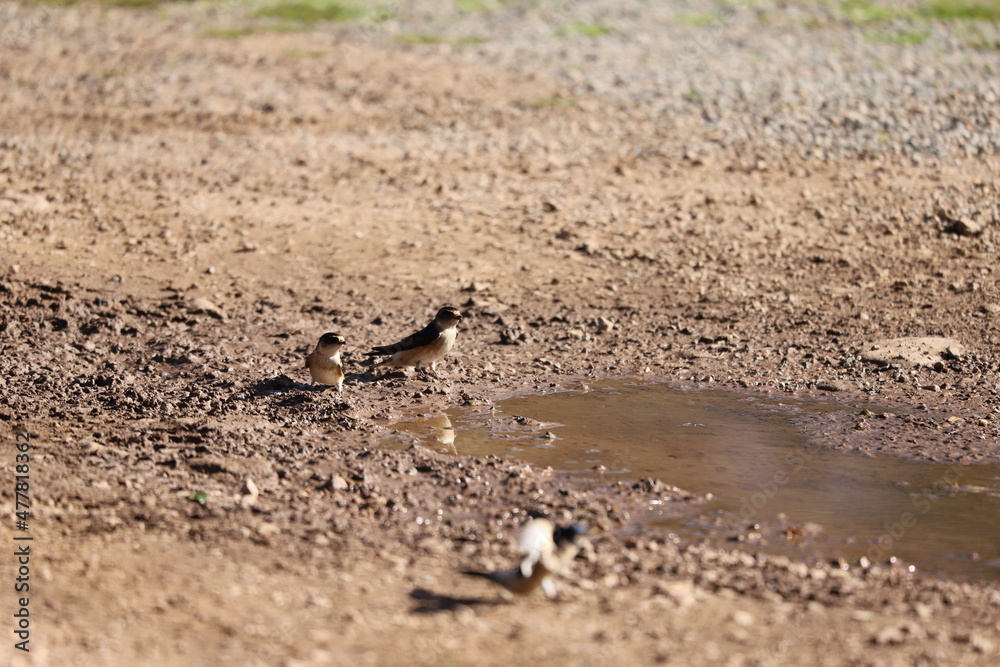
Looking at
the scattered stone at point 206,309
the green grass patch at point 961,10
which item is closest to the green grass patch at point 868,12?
the green grass patch at point 961,10

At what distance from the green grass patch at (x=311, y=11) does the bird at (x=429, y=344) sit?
1209 centimetres

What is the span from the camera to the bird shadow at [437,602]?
552 centimetres

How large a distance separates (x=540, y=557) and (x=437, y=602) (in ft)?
2.09

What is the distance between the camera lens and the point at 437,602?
559 centimetres

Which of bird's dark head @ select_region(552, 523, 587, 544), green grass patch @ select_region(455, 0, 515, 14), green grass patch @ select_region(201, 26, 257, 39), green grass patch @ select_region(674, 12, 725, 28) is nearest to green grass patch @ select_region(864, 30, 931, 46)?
green grass patch @ select_region(674, 12, 725, 28)

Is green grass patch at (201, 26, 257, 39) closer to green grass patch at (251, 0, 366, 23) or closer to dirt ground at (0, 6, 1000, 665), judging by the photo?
dirt ground at (0, 6, 1000, 665)

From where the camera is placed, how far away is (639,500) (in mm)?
6977

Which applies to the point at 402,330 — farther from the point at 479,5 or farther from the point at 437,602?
the point at 479,5

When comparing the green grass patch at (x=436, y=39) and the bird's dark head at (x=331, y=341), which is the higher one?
the green grass patch at (x=436, y=39)

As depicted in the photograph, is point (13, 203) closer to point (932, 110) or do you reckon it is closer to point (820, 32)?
point (932, 110)

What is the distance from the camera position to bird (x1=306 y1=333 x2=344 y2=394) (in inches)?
336

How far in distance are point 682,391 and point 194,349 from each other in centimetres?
444

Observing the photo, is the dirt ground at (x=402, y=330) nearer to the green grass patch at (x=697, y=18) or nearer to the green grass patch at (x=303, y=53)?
the green grass patch at (x=303, y=53)

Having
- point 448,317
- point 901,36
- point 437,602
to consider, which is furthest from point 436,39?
point 437,602
